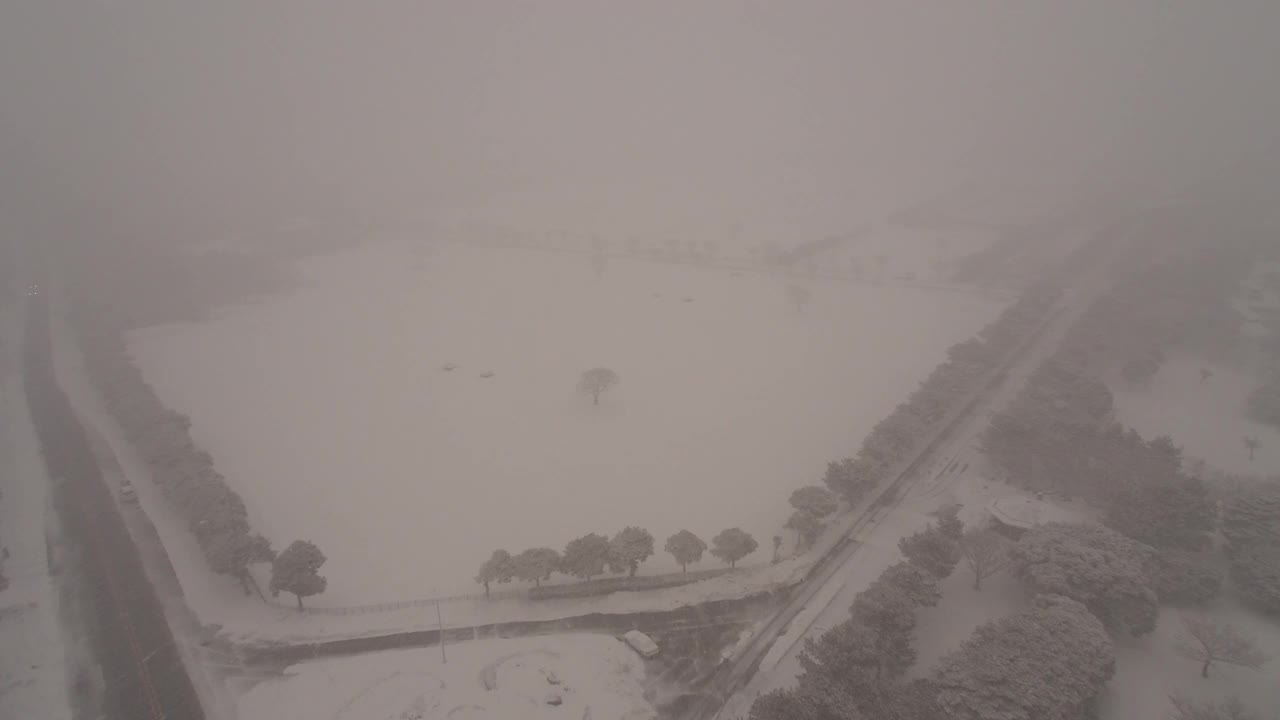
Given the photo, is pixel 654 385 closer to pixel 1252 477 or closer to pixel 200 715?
pixel 200 715

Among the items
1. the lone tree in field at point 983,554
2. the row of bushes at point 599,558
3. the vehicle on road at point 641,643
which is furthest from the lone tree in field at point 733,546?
the lone tree in field at point 983,554

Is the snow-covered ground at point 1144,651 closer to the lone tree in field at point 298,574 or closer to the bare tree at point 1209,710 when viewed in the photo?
the bare tree at point 1209,710

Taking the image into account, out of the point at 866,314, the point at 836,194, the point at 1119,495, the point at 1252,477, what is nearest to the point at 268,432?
the point at 1119,495

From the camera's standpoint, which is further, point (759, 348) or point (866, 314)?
point (866, 314)

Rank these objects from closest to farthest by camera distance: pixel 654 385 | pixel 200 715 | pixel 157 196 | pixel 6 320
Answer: pixel 200 715, pixel 654 385, pixel 6 320, pixel 157 196

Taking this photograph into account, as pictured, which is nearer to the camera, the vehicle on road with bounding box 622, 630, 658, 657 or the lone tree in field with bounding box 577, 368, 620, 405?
the vehicle on road with bounding box 622, 630, 658, 657

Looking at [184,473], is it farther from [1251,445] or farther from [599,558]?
[1251,445]

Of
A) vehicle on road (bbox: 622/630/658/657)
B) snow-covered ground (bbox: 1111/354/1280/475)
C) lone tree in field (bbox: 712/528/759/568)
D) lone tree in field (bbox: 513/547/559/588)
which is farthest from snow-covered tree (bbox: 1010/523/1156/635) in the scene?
lone tree in field (bbox: 513/547/559/588)

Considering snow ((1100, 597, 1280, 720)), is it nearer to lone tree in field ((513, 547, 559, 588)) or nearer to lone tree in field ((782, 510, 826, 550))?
lone tree in field ((782, 510, 826, 550))
